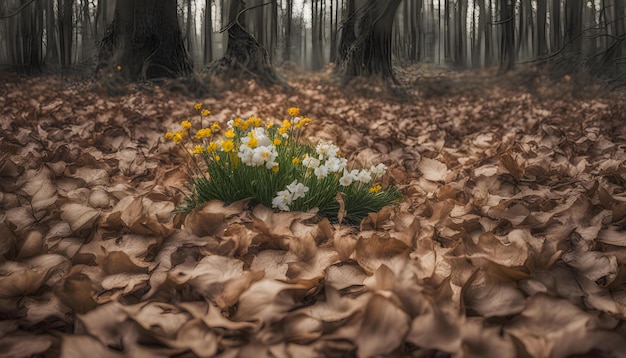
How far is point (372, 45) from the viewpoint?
7434 mm

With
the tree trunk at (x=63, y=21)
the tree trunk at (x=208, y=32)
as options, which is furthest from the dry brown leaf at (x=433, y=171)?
the tree trunk at (x=63, y=21)

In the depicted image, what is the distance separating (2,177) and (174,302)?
4.38 ft

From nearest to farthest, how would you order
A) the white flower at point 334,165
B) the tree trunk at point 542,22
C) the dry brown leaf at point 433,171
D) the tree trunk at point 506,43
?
the white flower at point 334,165 → the dry brown leaf at point 433,171 → the tree trunk at point 506,43 → the tree trunk at point 542,22

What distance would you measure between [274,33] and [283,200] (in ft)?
37.5

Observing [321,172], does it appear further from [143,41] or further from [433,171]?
[143,41]

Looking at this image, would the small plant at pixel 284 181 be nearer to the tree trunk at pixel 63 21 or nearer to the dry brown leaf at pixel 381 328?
the dry brown leaf at pixel 381 328

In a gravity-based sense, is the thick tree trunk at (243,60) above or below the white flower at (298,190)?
above

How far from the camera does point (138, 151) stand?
268cm

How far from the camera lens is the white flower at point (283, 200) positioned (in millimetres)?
1603

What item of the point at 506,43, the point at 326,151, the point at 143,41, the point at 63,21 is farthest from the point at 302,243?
the point at 63,21

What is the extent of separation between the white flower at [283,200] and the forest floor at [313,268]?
10 centimetres

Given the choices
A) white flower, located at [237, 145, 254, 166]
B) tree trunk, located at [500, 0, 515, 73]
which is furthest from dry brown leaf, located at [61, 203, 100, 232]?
tree trunk, located at [500, 0, 515, 73]

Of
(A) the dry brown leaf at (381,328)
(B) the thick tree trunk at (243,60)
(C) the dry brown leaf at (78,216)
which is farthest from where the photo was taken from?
(B) the thick tree trunk at (243,60)

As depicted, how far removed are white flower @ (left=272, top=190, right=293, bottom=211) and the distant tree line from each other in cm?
149
